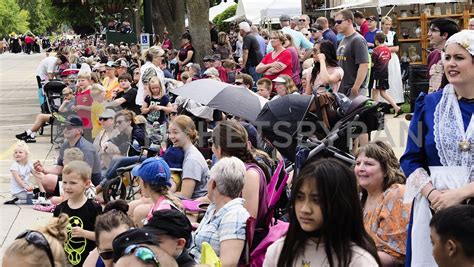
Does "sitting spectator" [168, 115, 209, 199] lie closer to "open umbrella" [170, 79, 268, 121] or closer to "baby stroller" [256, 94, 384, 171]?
"open umbrella" [170, 79, 268, 121]

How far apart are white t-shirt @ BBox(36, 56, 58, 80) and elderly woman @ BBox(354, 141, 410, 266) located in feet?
64.5

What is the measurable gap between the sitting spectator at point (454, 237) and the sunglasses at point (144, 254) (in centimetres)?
130

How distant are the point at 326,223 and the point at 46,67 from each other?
22.2 meters

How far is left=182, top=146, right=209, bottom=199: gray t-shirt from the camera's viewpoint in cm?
917

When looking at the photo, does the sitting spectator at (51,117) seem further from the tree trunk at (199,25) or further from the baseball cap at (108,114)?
the tree trunk at (199,25)

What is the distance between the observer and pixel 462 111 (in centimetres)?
502

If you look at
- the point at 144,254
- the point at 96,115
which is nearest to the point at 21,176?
the point at 96,115

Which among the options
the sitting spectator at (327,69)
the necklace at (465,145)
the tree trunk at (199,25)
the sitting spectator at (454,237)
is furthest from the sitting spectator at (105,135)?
the tree trunk at (199,25)

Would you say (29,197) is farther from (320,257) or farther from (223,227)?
(320,257)

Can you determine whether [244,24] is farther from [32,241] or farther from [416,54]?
[32,241]

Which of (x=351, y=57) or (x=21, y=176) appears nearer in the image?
(x=351, y=57)

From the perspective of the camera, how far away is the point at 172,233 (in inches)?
211

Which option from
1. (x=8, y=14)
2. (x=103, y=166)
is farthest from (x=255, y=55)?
(x=8, y=14)

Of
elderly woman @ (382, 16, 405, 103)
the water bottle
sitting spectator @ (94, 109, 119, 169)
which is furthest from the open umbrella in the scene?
elderly woman @ (382, 16, 405, 103)
